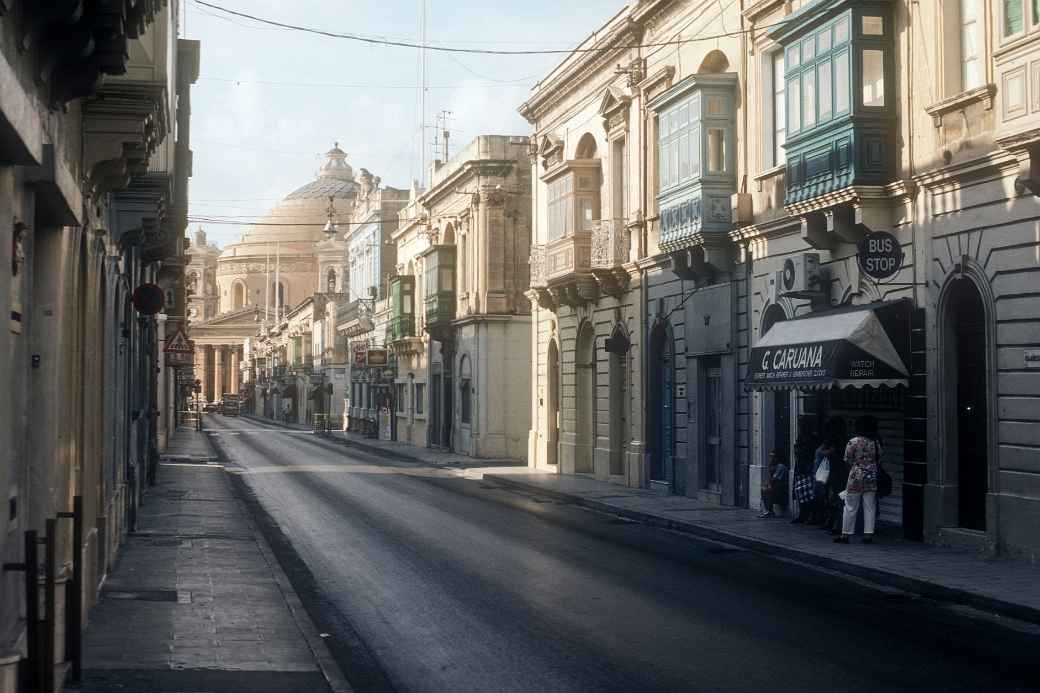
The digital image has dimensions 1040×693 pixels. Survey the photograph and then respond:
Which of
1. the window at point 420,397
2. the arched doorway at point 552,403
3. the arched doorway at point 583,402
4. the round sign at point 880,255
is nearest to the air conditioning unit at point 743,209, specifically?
the round sign at point 880,255

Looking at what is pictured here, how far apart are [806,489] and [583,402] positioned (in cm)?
1540

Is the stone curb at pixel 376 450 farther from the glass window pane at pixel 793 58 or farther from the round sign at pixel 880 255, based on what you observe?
the round sign at pixel 880 255

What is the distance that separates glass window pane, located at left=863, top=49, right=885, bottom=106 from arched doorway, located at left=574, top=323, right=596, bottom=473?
52.3 feet

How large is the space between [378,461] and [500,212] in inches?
363

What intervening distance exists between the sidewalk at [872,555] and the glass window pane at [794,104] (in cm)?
623

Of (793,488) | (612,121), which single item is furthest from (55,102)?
(612,121)

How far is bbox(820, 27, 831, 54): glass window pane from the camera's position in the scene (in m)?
20.6

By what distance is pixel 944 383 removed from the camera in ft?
60.4

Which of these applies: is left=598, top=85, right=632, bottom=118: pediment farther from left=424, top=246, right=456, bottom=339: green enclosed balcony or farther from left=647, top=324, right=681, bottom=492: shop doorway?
left=424, top=246, right=456, bottom=339: green enclosed balcony

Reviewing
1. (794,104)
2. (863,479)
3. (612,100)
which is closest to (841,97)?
(794,104)

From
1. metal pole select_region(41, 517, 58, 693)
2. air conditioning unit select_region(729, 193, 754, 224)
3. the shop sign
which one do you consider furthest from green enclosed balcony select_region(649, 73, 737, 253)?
the shop sign

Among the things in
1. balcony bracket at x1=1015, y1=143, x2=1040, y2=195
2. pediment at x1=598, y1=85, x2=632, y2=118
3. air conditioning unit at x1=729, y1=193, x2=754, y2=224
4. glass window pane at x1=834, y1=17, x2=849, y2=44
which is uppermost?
pediment at x1=598, y1=85, x2=632, y2=118

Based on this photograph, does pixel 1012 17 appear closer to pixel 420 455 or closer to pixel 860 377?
pixel 860 377

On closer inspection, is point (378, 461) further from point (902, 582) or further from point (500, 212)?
point (902, 582)
